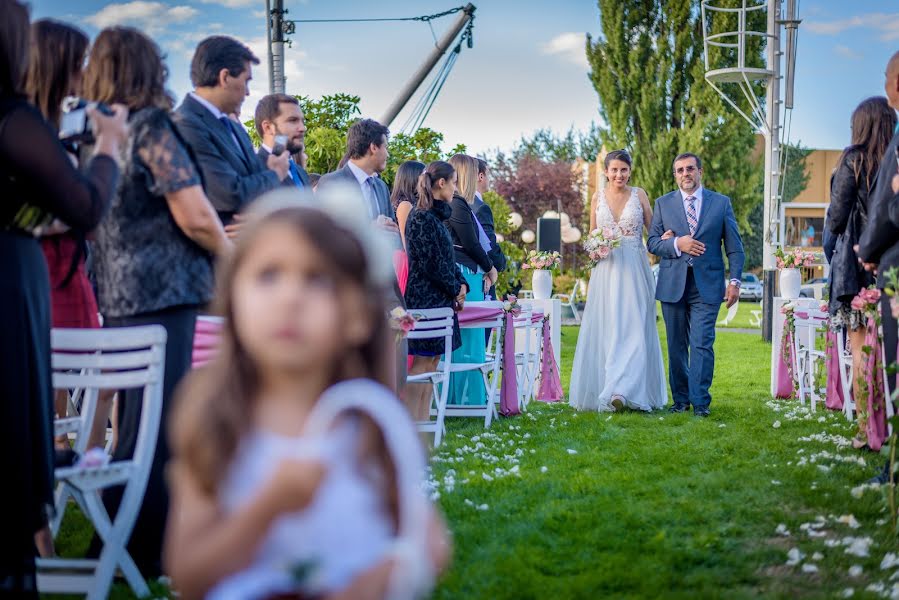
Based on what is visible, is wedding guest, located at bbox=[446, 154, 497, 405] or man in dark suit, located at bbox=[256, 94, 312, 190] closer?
man in dark suit, located at bbox=[256, 94, 312, 190]

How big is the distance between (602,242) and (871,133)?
3.28 meters

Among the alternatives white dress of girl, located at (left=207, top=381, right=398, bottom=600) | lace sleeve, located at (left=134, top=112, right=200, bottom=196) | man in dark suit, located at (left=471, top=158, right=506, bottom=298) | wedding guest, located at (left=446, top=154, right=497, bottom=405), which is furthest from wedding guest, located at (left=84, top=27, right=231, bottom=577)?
man in dark suit, located at (left=471, top=158, right=506, bottom=298)

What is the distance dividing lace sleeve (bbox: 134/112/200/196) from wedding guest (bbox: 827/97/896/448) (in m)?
4.51

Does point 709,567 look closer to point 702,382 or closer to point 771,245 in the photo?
point 702,382

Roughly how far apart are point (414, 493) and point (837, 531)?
12.2ft

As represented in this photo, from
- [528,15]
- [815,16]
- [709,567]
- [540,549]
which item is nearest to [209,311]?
[540,549]

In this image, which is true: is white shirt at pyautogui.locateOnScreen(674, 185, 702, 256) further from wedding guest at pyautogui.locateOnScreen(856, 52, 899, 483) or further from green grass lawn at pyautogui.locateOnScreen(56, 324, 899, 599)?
wedding guest at pyautogui.locateOnScreen(856, 52, 899, 483)

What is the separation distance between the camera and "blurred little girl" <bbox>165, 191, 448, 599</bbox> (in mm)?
1317

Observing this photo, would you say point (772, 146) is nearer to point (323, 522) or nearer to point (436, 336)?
point (436, 336)

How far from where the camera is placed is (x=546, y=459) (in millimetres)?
6469

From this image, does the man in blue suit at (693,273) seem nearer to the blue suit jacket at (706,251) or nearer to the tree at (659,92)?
→ the blue suit jacket at (706,251)

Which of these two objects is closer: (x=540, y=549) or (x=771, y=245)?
(x=540, y=549)

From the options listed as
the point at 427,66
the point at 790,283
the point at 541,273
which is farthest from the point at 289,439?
the point at 427,66

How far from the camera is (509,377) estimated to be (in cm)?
898
